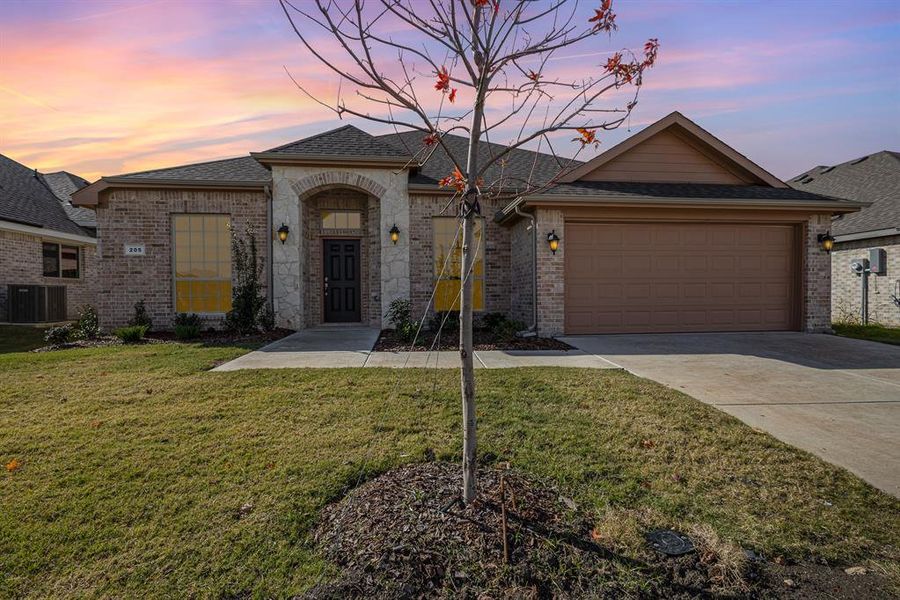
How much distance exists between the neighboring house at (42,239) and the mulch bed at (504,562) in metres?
17.0

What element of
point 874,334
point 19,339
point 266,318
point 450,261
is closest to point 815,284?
point 874,334

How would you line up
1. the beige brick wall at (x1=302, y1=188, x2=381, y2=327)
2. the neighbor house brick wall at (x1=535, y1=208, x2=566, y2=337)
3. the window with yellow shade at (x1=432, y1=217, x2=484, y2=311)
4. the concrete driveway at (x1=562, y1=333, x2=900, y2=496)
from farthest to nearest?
the beige brick wall at (x1=302, y1=188, x2=381, y2=327) → the window with yellow shade at (x1=432, y1=217, x2=484, y2=311) → the neighbor house brick wall at (x1=535, y1=208, x2=566, y2=337) → the concrete driveway at (x1=562, y1=333, x2=900, y2=496)

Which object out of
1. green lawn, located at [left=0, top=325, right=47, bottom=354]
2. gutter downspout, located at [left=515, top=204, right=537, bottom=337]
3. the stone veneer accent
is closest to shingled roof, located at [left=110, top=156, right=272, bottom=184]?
the stone veneer accent

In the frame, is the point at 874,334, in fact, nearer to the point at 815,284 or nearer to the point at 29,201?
the point at 815,284

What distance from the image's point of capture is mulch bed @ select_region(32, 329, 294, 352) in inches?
346

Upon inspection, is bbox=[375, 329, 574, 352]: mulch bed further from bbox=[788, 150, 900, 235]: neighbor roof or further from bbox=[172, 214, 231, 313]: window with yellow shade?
bbox=[788, 150, 900, 235]: neighbor roof

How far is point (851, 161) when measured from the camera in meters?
16.8

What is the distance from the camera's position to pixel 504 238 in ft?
37.9

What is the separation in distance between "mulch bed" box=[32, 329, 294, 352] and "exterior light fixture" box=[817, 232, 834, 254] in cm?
1165

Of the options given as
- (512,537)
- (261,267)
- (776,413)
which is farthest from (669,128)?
(512,537)

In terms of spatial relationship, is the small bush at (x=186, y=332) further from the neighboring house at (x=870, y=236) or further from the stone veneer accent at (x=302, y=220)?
the neighboring house at (x=870, y=236)

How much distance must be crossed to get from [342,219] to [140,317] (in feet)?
16.6

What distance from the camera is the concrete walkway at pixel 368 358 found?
6.67 meters

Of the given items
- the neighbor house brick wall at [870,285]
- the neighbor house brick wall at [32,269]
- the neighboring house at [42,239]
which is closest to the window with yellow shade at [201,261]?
the neighbor house brick wall at [32,269]
